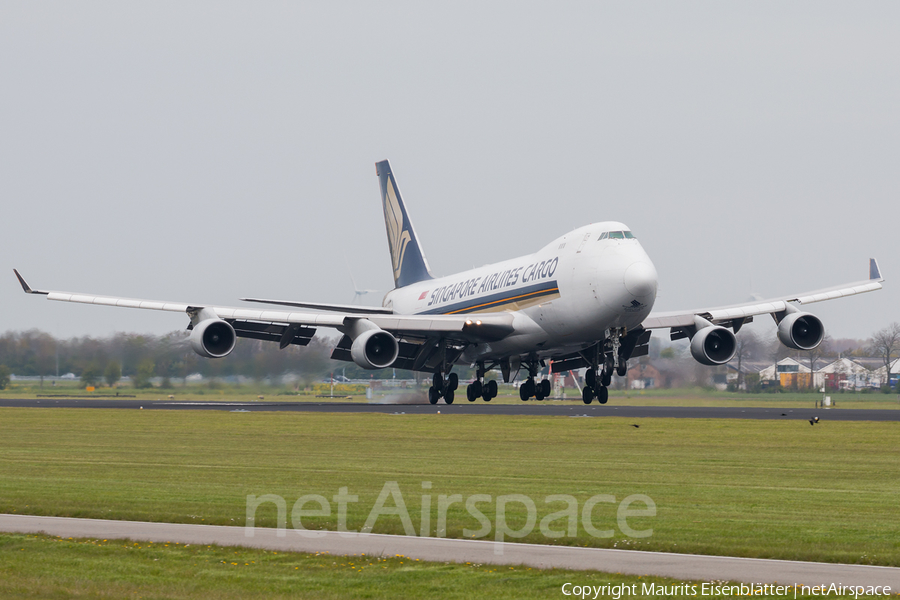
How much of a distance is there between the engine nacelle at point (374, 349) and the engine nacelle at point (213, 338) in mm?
5223

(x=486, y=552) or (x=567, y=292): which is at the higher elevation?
(x=567, y=292)

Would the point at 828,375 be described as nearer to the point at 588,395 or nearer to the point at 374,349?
the point at 588,395

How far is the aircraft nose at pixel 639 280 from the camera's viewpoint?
40.9 m

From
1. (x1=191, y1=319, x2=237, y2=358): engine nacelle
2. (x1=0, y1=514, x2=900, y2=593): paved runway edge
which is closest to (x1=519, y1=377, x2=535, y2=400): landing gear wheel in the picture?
(x1=191, y1=319, x2=237, y2=358): engine nacelle

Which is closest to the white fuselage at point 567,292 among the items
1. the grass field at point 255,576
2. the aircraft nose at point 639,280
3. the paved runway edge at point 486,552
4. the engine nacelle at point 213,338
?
the aircraft nose at point 639,280

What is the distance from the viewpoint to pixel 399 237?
6500 cm

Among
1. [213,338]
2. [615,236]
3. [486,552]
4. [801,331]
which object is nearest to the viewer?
[486,552]

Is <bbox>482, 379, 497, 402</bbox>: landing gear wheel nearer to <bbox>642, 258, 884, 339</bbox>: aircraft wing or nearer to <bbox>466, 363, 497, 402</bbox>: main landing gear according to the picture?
<bbox>466, 363, 497, 402</bbox>: main landing gear

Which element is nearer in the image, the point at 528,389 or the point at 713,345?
the point at 713,345

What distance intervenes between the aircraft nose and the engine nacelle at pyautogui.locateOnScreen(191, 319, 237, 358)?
669 inches

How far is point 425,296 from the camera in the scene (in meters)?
57.0

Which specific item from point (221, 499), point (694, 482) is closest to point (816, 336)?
point (694, 482)

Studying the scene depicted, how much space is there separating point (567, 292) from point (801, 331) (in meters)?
12.3

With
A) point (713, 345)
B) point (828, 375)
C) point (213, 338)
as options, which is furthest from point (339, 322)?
point (828, 375)
